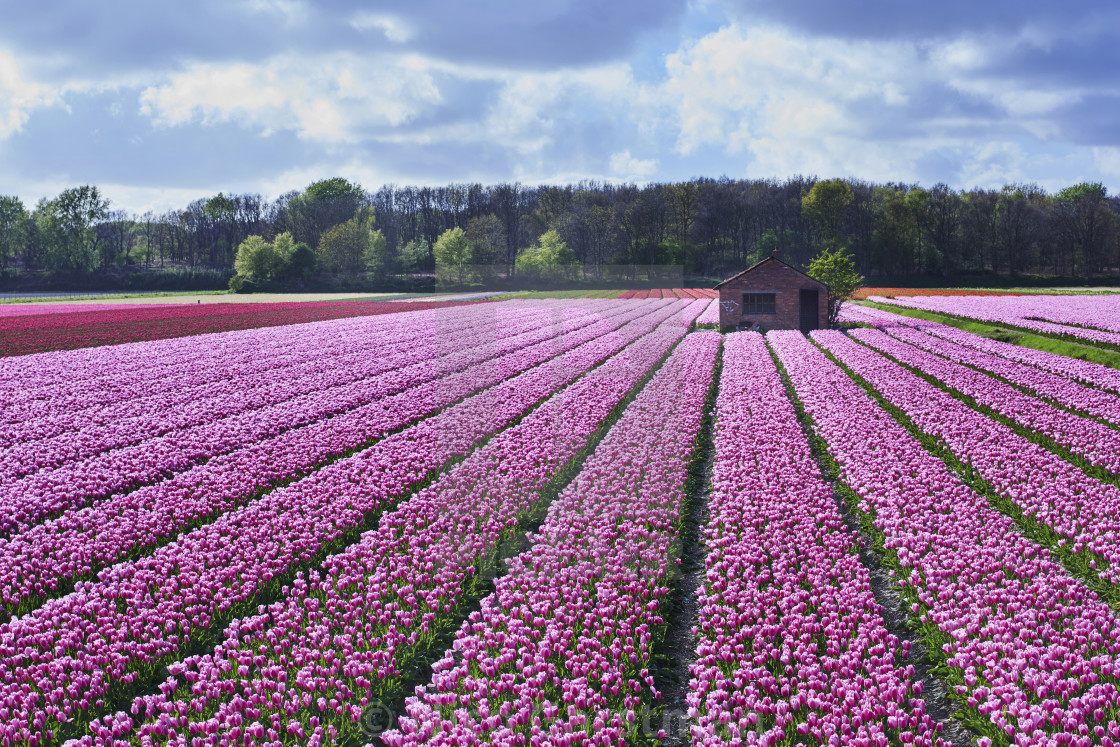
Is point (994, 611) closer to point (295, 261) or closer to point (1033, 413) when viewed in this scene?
point (1033, 413)

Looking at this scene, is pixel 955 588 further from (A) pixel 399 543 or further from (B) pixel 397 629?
(A) pixel 399 543

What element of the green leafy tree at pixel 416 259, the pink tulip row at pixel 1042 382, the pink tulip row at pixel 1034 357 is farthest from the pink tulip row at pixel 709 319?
the green leafy tree at pixel 416 259

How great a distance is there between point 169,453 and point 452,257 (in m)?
81.3

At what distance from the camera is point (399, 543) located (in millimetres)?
8570

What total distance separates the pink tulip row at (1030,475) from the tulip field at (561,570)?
0.06 metres

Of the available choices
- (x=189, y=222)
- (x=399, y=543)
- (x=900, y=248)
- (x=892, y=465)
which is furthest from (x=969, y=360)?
(x=189, y=222)

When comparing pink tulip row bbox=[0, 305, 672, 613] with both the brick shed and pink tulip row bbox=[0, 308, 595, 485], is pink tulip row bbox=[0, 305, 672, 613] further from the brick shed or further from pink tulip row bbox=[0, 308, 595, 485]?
the brick shed

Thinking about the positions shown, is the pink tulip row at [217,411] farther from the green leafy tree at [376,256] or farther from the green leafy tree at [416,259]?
the green leafy tree at [376,256]

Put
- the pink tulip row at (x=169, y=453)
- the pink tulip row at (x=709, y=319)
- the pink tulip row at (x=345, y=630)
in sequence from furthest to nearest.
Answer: the pink tulip row at (x=709, y=319)
the pink tulip row at (x=169, y=453)
the pink tulip row at (x=345, y=630)

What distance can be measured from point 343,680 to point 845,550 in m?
5.75

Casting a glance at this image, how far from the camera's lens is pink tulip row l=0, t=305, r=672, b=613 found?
7902 mm

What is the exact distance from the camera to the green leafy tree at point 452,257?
90631mm

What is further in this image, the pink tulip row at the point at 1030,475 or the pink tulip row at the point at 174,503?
the pink tulip row at the point at 1030,475

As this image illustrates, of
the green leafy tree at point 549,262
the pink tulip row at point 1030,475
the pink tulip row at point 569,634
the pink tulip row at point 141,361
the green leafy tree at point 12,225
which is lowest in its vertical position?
the pink tulip row at point 569,634
